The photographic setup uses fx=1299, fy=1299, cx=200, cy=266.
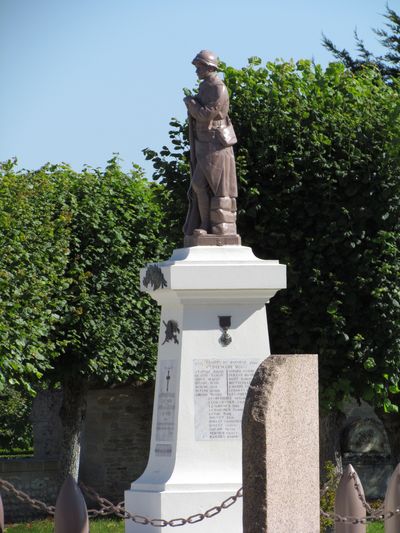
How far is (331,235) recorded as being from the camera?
712 inches

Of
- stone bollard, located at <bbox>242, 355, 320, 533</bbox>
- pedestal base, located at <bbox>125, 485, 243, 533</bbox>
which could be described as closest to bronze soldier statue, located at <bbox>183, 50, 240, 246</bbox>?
pedestal base, located at <bbox>125, 485, 243, 533</bbox>

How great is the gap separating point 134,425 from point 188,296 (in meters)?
14.8

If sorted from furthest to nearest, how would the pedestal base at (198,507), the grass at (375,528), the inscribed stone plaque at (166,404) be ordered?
1. the grass at (375,528)
2. the inscribed stone plaque at (166,404)
3. the pedestal base at (198,507)

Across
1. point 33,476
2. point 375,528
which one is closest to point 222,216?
point 375,528

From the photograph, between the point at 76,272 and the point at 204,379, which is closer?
the point at 204,379

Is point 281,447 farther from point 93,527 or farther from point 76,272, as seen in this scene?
point 76,272

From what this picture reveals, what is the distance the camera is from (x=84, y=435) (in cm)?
2711

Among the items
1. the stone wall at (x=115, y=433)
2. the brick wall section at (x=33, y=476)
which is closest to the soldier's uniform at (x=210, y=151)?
the brick wall section at (x=33, y=476)

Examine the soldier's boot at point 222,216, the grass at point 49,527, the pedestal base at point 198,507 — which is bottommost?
the grass at point 49,527

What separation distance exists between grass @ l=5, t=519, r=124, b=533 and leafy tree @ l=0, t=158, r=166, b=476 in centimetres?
123

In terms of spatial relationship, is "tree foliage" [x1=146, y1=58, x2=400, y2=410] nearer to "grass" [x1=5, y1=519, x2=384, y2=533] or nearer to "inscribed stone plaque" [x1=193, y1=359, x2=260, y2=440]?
"grass" [x1=5, y1=519, x2=384, y2=533]

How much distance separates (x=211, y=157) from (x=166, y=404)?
2579mm

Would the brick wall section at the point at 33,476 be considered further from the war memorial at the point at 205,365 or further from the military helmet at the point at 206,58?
the military helmet at the point at 206,58

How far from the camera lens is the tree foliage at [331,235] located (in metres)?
18.0
